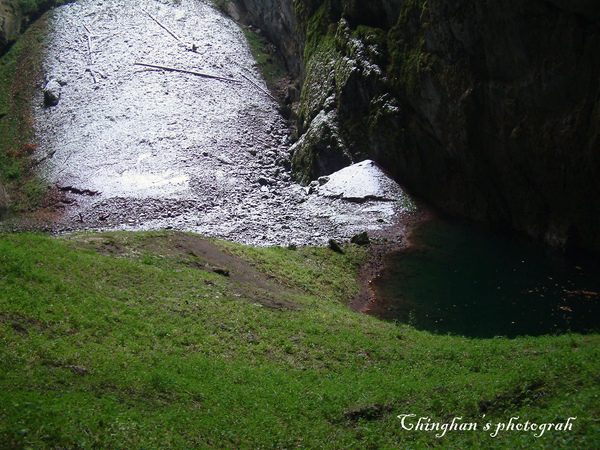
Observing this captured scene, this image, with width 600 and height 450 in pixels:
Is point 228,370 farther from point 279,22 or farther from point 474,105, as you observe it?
point 279,22

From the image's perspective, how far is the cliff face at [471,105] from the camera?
2166 centimetres

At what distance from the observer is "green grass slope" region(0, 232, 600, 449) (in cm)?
862

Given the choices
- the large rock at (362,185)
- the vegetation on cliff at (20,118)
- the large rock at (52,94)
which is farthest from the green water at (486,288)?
the large rock at (52,94)

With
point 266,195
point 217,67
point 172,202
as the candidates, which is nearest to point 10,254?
point 172,202

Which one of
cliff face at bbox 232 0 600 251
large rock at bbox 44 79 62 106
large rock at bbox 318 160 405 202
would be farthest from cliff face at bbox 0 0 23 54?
large rock at bbox 318 160 405 202

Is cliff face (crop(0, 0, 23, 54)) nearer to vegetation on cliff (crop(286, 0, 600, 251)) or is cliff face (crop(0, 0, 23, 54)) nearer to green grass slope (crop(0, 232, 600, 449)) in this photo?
vegetation on cliff (crop(286, 0, 600, 251))

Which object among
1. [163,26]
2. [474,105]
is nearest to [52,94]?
[163,26]

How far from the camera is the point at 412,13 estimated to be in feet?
96.3

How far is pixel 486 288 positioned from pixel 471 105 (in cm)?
1049

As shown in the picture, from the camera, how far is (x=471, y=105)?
2652 cm

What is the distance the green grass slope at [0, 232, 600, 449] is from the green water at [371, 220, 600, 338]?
3508mm

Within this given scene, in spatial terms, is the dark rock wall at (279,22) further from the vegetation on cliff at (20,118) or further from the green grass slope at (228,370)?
the green grass slope at (228,370)

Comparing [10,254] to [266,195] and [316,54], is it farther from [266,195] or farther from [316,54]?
[316,54]

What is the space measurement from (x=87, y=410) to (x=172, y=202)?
2408 centimetres
